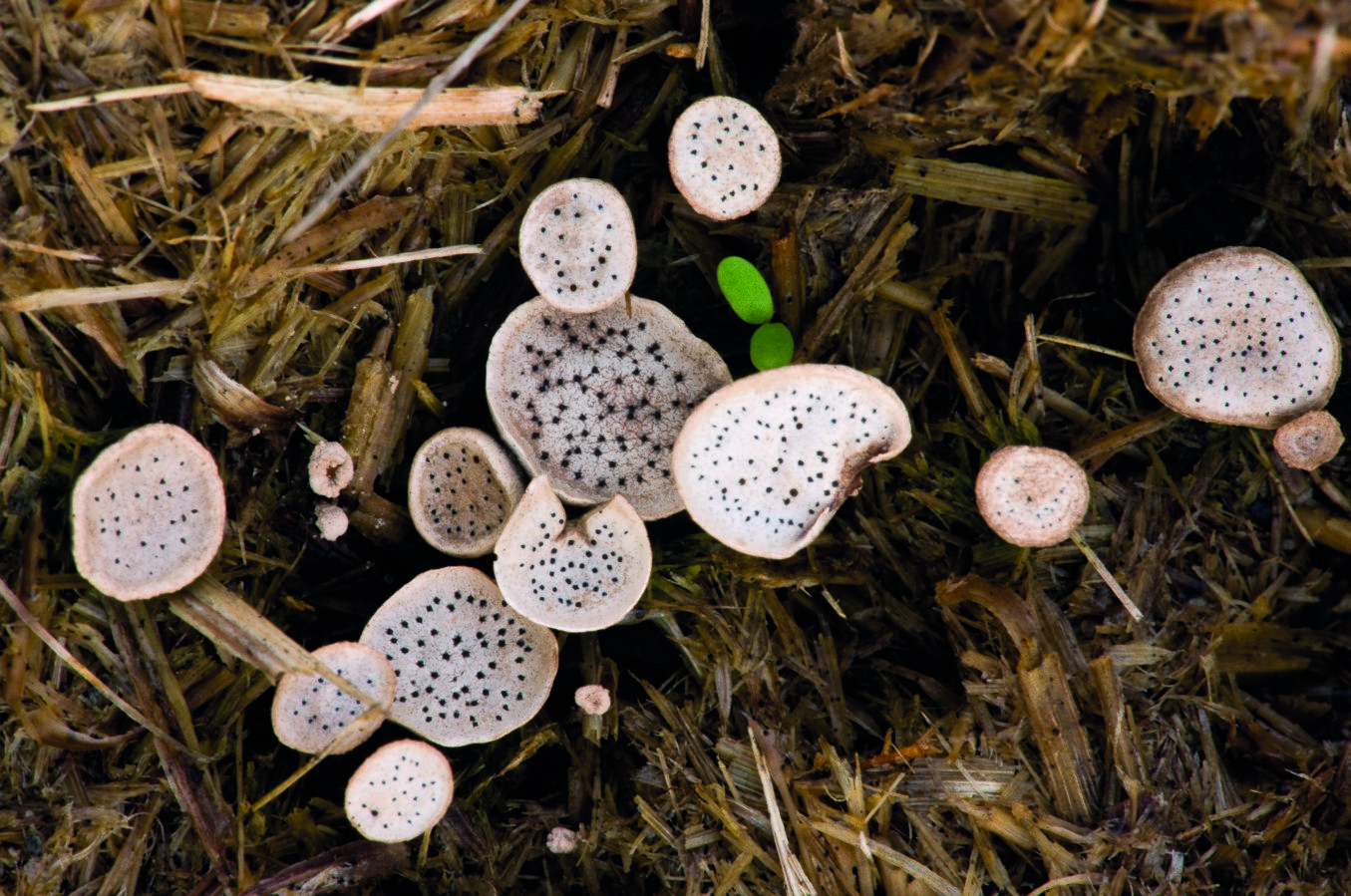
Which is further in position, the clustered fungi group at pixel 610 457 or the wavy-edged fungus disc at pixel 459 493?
the wavy-edged fungus disc at pixel 459 493

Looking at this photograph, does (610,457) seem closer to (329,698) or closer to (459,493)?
(459,493)

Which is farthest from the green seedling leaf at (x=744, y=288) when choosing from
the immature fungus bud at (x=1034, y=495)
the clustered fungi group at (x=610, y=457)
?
the immature fungus bud at (x=1034, y=495)

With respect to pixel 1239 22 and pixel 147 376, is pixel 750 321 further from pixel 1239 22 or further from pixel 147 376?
pixel 147 376

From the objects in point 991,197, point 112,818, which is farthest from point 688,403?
point 112,818

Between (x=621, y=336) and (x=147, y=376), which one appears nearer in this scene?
(x=147, y=376)

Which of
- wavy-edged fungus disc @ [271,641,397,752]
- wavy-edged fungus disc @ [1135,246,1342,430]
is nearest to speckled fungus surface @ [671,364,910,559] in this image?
wavy-edged fungus disc @ [1135,246,1342,430]

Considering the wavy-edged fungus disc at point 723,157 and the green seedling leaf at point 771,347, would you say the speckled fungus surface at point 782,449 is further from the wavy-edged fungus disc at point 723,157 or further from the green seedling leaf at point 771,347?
the wavy-edged fungus disc at point 723,157
